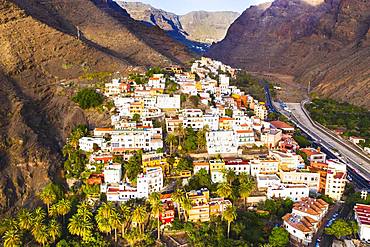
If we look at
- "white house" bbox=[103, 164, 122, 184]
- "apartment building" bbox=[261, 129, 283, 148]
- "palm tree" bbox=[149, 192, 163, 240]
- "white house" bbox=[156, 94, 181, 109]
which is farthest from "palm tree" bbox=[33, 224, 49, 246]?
"apartment building" bbox=[261, 129, 283, 148]

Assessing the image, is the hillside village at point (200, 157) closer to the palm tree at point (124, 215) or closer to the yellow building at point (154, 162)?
the yellow building at point (154, 162)

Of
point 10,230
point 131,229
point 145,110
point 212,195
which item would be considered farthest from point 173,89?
point 10,230

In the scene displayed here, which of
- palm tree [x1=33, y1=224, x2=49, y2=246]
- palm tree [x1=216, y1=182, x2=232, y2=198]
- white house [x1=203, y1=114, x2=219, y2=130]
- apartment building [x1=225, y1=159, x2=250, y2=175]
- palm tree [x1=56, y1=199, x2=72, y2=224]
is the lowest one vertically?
palm tree [x1=33, y1=224, x2=49, y2=246]

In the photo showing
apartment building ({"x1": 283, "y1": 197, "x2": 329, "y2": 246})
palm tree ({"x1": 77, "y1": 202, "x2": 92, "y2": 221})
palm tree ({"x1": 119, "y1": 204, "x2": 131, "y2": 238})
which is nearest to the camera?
apartment building ({"x1": 283, "y1": 197, "x2": 329, "y2": 246})

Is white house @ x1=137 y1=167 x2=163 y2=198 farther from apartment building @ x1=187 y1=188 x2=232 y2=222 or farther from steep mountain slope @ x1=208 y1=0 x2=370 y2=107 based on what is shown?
steep mountain slope @ x1=208 y1=0 x2=370 y2=107

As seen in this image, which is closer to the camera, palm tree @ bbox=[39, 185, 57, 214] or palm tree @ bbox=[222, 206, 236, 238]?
palm tree @ bbox=[222, 206, 236, 238]

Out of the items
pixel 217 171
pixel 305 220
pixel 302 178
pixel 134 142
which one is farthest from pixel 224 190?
pixel 134 142

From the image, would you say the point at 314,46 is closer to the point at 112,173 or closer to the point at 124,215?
the point at 112,173
